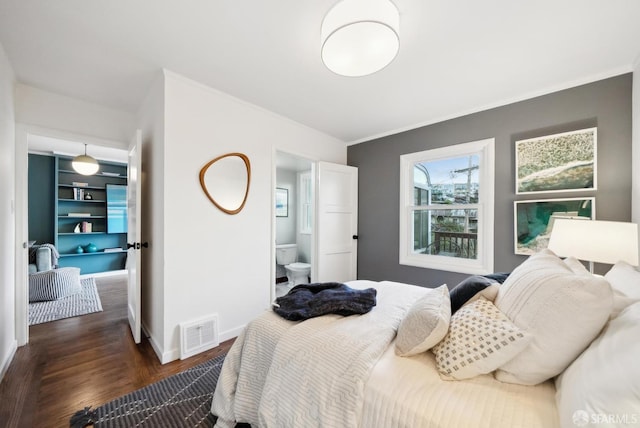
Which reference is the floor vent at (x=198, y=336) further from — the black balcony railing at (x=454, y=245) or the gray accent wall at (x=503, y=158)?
the black balcony railing at (x=454, y=245)

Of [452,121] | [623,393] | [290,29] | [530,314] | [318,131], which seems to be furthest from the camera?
[318,131]

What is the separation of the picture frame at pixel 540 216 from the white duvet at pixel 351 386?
67.2 inches

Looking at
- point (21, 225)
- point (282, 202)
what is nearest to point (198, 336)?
point (21, 225)

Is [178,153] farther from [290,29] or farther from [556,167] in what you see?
[556,167]

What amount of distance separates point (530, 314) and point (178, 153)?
2.49 meters

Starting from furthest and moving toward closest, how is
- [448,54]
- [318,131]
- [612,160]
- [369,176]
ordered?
[369,176] → [318,131] → [612,160] → [448,54]

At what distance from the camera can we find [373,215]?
3.59 metres

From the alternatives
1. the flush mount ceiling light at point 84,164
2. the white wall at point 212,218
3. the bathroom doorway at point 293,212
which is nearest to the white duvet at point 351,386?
the white wall at point 212,218

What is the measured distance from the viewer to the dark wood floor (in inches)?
61.2

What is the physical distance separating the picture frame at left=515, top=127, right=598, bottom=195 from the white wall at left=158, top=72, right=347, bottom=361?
2520 mm

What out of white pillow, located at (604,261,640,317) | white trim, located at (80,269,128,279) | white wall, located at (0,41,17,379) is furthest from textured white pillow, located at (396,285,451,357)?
white trim, located at (80,269,128,279)

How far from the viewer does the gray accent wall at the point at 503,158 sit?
1987mm

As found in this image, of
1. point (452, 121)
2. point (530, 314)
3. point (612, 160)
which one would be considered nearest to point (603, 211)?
point (612, 160)

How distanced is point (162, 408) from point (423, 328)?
169 centimetres
